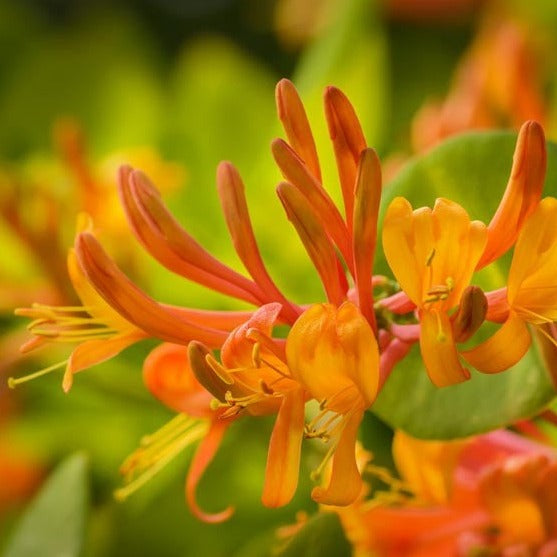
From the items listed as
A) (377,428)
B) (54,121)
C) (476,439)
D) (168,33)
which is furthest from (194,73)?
(476,439)

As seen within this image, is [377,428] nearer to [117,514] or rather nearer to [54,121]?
[117,514]

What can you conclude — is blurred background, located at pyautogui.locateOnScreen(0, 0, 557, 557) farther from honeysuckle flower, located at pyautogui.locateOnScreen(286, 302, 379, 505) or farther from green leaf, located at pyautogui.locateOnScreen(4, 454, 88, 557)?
honeysuckle flower, located at pyautogui.locateOnScreen(286, 302, 379, 505)

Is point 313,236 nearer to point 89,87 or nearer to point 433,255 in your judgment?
point 433,255

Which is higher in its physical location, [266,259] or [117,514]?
[266,259]

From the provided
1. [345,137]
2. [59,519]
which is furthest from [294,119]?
[59,519]

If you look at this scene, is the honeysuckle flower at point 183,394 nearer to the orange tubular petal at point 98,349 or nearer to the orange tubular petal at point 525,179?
the orange tubular petal at point 98,349

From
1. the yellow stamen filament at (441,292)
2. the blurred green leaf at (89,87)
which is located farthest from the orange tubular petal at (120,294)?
the blurred green leaf at (89,87)

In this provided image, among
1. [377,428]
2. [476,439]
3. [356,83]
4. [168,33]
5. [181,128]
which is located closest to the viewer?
[476,439]
